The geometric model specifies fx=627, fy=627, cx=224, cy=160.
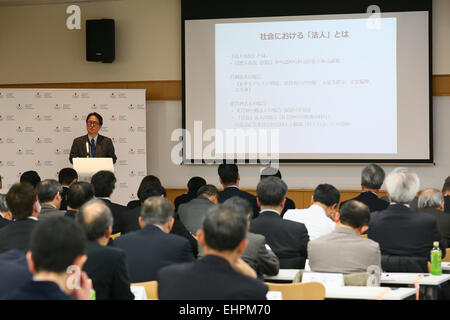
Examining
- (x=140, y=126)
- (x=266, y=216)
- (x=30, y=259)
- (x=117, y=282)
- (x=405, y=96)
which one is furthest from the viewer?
(x=140, y=126)

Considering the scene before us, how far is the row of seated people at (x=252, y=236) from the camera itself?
2.83 meters

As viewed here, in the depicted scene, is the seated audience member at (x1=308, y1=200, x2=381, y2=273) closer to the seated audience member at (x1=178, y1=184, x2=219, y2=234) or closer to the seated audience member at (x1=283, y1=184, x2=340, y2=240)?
the seated audience member at (x1=283, y1=184, x2=340, y2=240)

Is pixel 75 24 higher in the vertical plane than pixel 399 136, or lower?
higher

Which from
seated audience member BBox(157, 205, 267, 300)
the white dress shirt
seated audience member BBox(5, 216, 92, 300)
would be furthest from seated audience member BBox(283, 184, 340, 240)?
seated audience member BBox(5, 216, 92, 300)

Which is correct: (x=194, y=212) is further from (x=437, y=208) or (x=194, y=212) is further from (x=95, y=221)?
(x=95, y=221)

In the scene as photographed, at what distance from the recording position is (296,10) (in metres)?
8.61

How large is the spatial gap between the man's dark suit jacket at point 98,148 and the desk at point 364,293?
543 cm

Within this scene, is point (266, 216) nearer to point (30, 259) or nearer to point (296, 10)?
point (30, 259)

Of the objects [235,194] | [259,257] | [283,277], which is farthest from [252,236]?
[235,194]

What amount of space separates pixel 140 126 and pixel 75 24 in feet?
6.31

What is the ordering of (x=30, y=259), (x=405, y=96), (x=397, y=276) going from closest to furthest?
(x=30, y=259), (x=397, y=276), (x=405, y=96)

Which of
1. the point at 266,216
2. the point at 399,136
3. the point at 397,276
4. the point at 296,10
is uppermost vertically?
the point at 296,10

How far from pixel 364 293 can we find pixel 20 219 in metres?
2.08

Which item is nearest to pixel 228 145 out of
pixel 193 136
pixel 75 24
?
pixel 193 136
